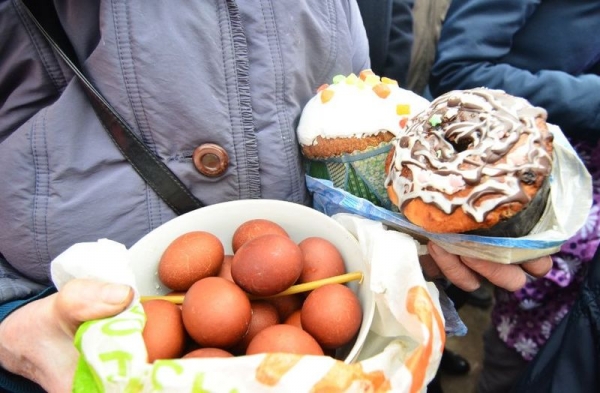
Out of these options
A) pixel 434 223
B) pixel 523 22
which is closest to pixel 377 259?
pixel 434 223

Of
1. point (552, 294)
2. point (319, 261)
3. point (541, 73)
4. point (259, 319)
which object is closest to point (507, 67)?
point (541, 73)

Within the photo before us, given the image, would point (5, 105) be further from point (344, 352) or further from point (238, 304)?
point (344, 352)

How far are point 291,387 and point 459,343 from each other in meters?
1.50

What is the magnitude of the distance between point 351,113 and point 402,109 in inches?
3.4

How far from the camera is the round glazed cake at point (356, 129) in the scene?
73 centimetres

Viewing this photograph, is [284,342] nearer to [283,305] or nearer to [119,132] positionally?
[283,305]

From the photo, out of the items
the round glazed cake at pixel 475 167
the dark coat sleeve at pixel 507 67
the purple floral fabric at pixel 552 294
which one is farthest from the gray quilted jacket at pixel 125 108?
the purple floral fabric at pixel 552 294

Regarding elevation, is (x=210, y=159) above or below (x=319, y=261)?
above

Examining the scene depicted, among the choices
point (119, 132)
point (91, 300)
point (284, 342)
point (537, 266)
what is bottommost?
point (537, 266)

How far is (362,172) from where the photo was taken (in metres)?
0.75

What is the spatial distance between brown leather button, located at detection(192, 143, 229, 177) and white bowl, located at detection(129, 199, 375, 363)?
0.06 m

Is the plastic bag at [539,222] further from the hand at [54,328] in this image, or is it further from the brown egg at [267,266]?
the hand at [54,328]

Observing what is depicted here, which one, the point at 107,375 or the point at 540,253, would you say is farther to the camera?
the point at 540,253

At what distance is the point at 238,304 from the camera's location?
60 centimetres
